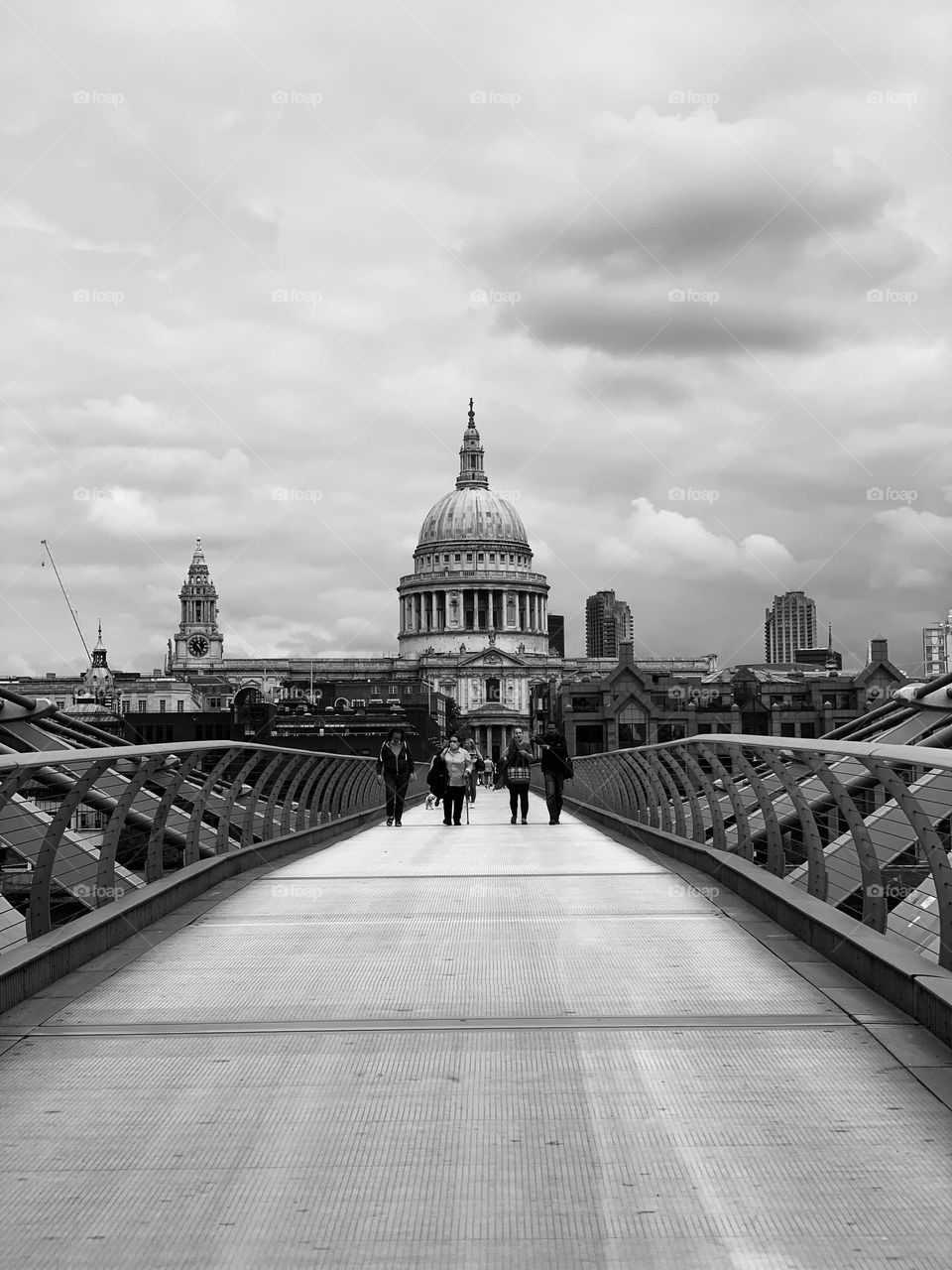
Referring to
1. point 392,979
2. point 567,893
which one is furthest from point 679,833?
point 392,979

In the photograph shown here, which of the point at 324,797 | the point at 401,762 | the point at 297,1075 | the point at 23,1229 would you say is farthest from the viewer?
the point at 401,762

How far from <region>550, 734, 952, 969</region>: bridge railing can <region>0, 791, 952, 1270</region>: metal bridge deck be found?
70 cm

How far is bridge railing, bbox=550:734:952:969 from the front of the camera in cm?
780

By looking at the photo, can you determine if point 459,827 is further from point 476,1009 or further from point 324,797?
point 476,1009

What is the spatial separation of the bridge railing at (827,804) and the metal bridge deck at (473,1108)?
2.28ft

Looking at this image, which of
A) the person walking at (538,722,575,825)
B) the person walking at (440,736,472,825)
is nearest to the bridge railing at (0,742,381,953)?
the person walking at (440,736,472,825)

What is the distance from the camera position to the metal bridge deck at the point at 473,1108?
15.7ft

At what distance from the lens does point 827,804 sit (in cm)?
1736

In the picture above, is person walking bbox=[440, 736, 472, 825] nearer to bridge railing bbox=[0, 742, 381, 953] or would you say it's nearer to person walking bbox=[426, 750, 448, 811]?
person walking bbox=[426, 750, 448, 811]

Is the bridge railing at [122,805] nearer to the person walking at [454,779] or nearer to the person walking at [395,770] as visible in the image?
the person walking at [395,770]

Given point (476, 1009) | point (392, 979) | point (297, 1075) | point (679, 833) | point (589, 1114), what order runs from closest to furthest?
point (589, 1114) → point (297, 1075) → point (476, 1009) → point (392, 979) → point (679, 833)

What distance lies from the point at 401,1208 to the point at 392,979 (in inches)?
154

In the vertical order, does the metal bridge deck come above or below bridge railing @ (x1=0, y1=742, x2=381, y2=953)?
below

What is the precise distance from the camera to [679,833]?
19.4m
